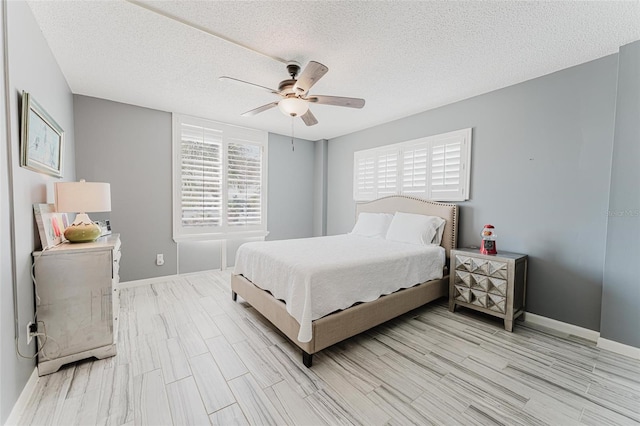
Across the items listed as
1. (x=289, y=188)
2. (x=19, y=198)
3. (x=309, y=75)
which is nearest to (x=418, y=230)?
(x=309, y=75)

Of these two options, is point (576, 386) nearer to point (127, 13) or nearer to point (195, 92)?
point (127, 13)

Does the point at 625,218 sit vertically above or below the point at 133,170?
below

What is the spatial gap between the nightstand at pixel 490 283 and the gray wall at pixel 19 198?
11.6 ft

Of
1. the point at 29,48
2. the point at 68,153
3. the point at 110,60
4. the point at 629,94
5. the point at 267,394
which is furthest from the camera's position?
the point at 68,153

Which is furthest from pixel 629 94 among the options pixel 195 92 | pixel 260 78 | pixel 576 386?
pixel 195 92

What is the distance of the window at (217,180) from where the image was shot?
4.02 meters

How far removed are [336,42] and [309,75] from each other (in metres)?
0.41

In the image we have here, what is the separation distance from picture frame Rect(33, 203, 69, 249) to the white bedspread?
1588 millimetres

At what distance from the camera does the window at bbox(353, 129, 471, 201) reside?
3.32m

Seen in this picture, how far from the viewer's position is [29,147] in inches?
68.6

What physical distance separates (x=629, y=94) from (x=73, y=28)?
454 centimetres

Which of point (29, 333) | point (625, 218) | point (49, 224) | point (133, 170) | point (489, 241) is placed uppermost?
point (133, 170)

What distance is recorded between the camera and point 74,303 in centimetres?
189

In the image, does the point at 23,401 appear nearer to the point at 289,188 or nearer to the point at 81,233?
the point at 81,233
